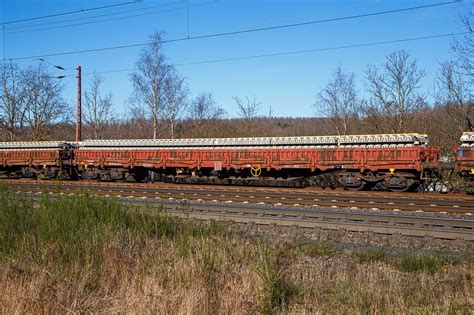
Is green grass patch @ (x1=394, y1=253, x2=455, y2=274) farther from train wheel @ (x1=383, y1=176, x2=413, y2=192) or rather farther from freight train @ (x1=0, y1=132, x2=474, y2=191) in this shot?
train wheel @ (x1=383, y1=176, x2=413, y2=192)

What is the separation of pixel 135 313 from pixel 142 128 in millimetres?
41977

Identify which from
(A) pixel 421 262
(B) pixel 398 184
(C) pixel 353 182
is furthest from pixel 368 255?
(C) pixel 353 182

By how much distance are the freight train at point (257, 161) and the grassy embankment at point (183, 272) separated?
37.0ft

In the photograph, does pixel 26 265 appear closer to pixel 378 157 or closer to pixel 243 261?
pixel 243 261

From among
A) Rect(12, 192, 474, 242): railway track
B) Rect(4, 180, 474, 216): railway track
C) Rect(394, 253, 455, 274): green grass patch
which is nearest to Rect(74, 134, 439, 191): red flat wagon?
Rect(4, 180, 474, 216): railway track

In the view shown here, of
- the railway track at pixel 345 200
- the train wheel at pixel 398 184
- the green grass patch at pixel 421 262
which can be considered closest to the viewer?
the green grass patch at pixel 421 262

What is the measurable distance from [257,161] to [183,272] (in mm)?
15957

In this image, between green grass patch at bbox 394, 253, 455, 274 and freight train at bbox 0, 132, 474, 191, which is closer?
green grass patch at bbox 394, 253, 455, 274

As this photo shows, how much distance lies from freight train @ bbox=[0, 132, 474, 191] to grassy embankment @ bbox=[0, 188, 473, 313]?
1129cm

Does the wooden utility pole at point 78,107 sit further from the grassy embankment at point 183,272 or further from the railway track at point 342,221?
the grassy embankment at point 183,272

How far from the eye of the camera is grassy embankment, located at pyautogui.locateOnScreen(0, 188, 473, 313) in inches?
206

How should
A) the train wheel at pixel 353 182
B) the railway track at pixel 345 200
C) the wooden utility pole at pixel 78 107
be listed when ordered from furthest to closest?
the wooden utility pole at pixel 78 107 < the train wheel at pixel 353 182 < the railway track at pixel 345 200

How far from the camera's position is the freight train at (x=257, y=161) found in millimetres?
18531

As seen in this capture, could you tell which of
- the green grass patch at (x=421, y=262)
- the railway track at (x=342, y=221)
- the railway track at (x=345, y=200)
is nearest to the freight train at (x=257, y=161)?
the railway track at (x=345, y=200)
